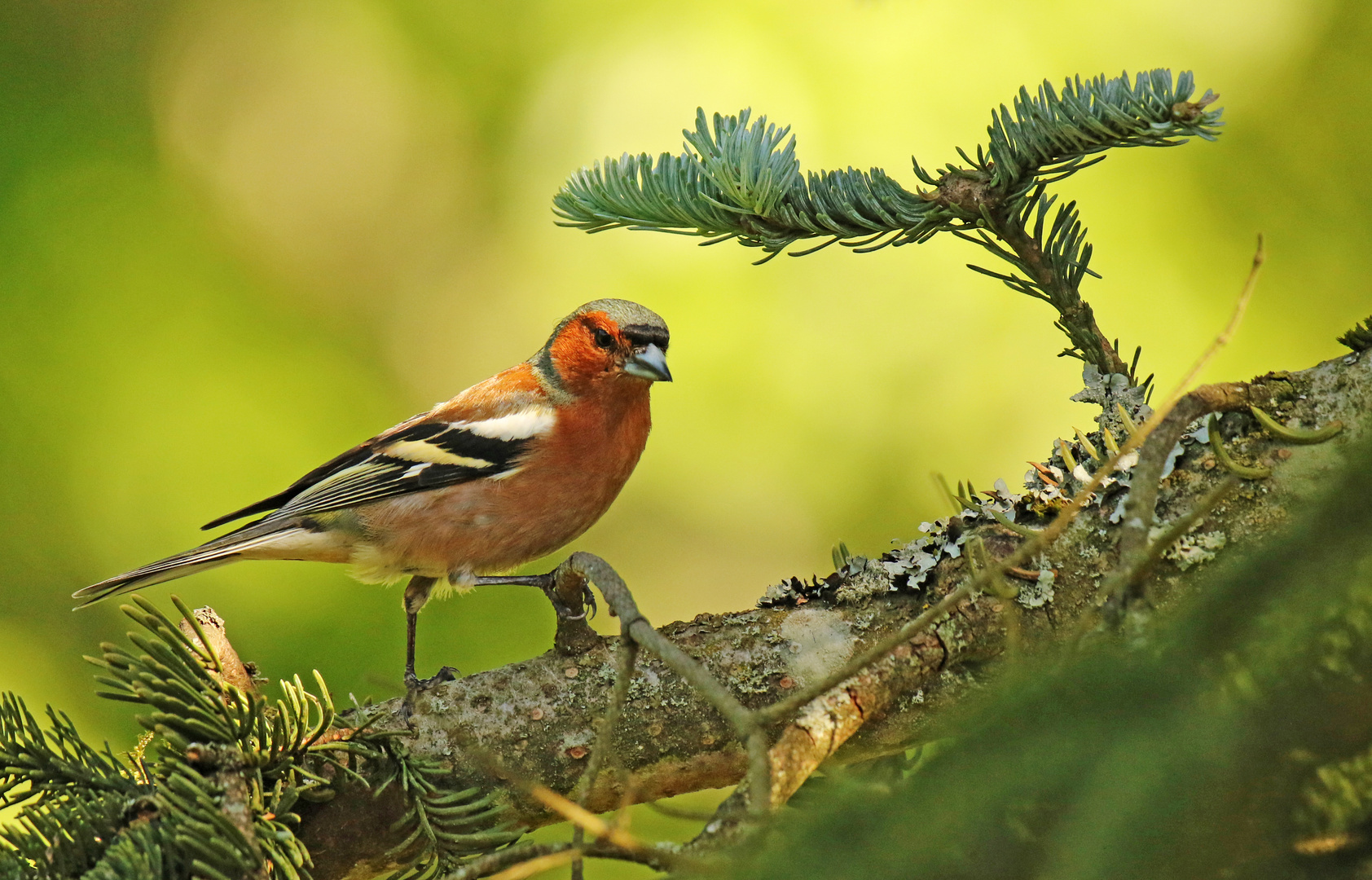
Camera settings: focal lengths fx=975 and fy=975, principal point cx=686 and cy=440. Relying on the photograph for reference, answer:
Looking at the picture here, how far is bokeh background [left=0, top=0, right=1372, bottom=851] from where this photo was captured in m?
4.70

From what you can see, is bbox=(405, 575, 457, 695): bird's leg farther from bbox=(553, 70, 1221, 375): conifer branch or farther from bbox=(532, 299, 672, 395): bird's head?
bbox=(553, 70, 1221, 375): conifer branch

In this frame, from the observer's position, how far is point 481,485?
3.98 meters

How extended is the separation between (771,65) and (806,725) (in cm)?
433

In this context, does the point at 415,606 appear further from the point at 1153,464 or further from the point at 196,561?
the point at 1153,464

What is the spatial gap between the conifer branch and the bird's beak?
122cm

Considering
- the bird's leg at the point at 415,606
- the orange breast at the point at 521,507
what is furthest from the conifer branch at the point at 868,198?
the bird's leg at the point at 415,606

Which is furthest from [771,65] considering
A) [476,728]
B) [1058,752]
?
[1058,752]

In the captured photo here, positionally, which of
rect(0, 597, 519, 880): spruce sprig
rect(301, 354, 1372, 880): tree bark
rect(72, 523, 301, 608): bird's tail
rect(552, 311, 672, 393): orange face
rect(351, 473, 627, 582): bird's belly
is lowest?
rect(301, 354, 1372, 880): tree bark

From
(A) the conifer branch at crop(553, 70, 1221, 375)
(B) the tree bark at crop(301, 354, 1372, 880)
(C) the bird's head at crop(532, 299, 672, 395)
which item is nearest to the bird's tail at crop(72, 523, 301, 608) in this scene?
(C) the bird's head at crop(532, 299, 672, 395)

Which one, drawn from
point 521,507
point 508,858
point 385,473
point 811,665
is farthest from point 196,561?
point 508,858

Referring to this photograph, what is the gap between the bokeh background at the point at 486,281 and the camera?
470cm

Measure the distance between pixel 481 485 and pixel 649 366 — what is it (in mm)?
846

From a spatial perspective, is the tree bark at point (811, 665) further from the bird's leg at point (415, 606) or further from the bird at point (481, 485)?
the bird at point (481, 485)

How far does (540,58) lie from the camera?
5.84 meters
